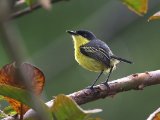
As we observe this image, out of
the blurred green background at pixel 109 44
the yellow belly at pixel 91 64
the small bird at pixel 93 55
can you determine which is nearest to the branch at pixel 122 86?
the small bird at pixel 93 55

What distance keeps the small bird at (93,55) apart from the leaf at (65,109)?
180 centimetres

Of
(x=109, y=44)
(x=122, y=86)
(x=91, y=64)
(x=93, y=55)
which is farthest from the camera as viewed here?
(x=109, y=44)

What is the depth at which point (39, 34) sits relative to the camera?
10.1m

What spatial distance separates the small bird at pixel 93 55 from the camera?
344 centimetres

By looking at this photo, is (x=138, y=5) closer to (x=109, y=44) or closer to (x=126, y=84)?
(x=126, y=84)

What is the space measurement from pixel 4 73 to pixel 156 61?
817 centimetres

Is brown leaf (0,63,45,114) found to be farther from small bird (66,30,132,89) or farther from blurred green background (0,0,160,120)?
blurred green background (0,0,160,120)

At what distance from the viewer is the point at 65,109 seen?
4.11 feet

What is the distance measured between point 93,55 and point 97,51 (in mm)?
90

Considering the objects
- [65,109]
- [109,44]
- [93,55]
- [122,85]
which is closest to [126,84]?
[122,85]

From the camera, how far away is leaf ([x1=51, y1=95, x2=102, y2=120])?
4.04 ft

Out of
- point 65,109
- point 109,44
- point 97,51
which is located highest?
point 65,109

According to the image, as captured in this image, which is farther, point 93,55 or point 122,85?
point 93,55

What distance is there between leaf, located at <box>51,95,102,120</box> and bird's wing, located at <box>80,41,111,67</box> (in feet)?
7.18
